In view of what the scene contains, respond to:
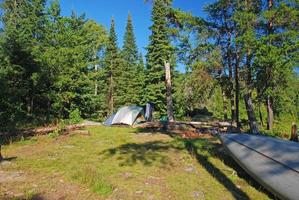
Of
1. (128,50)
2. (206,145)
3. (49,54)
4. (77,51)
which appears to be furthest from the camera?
(128,50)

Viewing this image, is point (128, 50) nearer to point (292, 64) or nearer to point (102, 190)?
point (292, 64)

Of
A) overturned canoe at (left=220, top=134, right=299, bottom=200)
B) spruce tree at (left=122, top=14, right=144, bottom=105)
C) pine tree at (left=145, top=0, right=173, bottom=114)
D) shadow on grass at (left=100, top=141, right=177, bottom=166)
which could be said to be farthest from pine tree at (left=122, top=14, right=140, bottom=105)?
overturned canoe at (left=220, top=134, right=299, bottom=200)

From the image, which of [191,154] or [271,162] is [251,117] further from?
[271,162]

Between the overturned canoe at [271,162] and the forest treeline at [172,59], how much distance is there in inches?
326

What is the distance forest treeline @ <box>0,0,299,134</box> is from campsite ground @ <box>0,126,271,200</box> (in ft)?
21.4

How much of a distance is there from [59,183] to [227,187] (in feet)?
13.9

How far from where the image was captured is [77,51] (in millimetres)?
27234

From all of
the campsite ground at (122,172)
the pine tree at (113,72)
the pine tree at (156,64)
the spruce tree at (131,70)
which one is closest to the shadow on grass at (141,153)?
the campsite ground at (122,172)

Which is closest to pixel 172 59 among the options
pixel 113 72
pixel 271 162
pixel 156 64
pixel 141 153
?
pixel 156 64

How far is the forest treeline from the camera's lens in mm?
16875

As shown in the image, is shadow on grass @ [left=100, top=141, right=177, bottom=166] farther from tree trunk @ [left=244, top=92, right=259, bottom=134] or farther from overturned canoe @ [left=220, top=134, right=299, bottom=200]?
tree trunk @ [left=244, top=92, right=259, bottom=134]

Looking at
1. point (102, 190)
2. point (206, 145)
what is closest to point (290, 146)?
point (102, 190)

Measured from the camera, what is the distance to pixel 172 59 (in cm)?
2606

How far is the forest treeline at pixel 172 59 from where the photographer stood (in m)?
16.9
